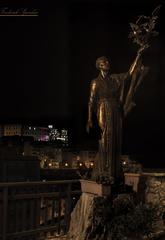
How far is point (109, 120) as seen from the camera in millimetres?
5043

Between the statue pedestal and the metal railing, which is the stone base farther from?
the metal railing

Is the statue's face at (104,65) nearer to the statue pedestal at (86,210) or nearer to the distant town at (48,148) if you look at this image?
the statue pedestal at (86,210)

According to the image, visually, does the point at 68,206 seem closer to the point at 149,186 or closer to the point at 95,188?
the point at 95,188

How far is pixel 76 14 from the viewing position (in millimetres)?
9375

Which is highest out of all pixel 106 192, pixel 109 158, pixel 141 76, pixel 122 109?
pixel 141 76

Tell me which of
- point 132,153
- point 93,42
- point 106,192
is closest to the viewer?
point 106,192

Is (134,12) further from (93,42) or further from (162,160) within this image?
(162,160)

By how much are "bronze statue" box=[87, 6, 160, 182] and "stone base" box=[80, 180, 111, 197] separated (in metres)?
0.10

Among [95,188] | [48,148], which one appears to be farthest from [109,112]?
[48,148]

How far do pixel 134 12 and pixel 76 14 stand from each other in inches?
53.1

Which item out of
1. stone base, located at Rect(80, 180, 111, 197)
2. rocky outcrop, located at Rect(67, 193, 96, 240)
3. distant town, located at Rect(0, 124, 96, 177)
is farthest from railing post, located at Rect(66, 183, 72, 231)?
distant town, located at Rect(0, 124, 96, 177)

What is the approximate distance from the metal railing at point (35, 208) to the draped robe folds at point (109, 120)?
3.04 ft

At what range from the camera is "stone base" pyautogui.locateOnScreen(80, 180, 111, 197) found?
4.88m

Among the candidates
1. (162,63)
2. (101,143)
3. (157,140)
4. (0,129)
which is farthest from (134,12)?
(0,129)
